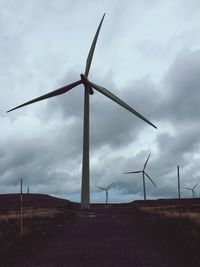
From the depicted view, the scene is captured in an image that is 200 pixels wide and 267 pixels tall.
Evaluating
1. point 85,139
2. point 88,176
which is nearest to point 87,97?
point 85,139

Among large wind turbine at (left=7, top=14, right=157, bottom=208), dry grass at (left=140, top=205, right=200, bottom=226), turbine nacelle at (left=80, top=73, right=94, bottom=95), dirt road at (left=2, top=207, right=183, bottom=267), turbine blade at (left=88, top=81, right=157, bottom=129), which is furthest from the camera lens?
turbine nacelle at (left=80, top=73, right=94, bottom=95)

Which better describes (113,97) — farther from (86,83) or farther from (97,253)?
(97,253)

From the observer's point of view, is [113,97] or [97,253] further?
[113,97]

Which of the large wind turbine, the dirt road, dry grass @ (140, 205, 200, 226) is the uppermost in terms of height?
the large wind turbine

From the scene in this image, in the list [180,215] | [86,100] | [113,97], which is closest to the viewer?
[180,215]

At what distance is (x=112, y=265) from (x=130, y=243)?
6.10m

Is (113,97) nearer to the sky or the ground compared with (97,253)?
nearer to the sky

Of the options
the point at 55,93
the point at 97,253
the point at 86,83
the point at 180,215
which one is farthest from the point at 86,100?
the point at 97,253

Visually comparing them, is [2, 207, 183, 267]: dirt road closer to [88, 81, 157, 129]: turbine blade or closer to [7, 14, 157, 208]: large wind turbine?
[88, 81, 157, 129]: turbine blade

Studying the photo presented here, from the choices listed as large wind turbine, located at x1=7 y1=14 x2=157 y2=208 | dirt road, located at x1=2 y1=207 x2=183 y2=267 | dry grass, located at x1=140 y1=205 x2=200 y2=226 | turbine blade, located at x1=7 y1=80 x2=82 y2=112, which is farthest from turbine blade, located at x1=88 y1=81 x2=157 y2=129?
dirt road, located at x1=2 y1=207 x2=183 y2=267

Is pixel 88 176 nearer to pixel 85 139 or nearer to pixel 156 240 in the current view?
pixel 85 139

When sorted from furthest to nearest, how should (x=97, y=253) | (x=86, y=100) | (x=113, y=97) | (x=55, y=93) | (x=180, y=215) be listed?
(x=86, y=100) < (x=55, y=93) < (x=113, y=97) < (x=180, y=215) < (x=97, y=253)

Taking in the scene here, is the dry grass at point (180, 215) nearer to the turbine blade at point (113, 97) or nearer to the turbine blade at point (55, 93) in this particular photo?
the turbine blade at point (113, 97)

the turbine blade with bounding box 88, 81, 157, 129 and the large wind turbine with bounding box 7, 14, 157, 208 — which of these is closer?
the turbine blade with bounding box 88, 81, 157, 129
